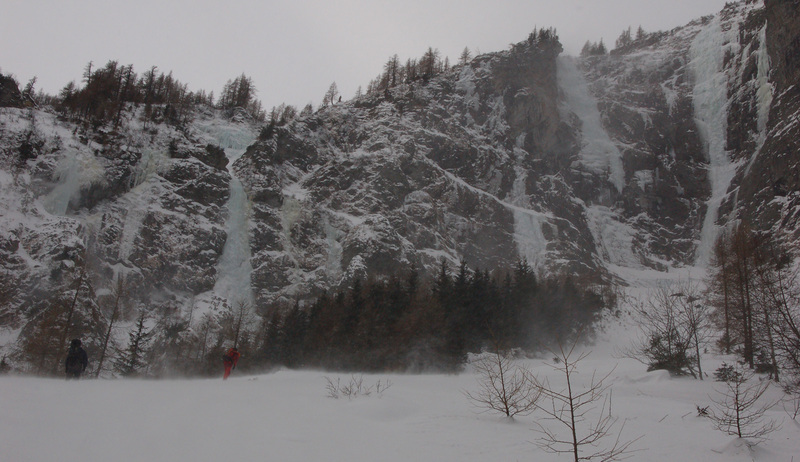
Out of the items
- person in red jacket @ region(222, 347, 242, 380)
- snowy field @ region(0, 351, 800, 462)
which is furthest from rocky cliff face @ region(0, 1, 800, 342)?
snowy field @ region(0, 351, 800, 462)

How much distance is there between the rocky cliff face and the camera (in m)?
63.6

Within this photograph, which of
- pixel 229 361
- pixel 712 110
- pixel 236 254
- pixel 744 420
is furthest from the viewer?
pixel 712 110

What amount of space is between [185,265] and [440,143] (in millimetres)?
57338

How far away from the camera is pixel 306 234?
76812 mm

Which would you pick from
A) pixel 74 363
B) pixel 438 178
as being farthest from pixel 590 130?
pixel 74 363

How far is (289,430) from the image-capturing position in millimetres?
7199

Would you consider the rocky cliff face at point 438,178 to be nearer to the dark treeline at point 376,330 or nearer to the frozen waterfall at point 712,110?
the frozen waterfall at point 712,110

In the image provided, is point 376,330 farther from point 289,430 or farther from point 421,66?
point 421,66

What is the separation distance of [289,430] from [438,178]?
83.9 metres

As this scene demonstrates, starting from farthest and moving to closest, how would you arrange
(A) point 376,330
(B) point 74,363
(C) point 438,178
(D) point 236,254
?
(C) point 438,178 < (D) point 236,254 < (A) point 376,330 < (B) point 74,363

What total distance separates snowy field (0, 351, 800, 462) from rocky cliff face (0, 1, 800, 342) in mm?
49755

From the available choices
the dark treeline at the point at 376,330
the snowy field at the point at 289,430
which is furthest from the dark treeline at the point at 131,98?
the snowy field at the point at 289,430

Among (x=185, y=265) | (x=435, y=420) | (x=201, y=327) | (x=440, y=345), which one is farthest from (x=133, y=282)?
(x=435, y=420)

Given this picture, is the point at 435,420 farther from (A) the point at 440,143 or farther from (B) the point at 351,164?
(A) the point at 440,143
